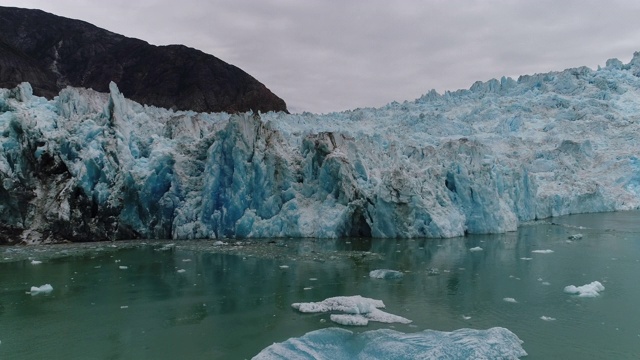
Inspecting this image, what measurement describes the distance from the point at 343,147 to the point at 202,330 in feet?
42.4

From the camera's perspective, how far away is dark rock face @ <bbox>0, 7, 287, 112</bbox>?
62.2 meters

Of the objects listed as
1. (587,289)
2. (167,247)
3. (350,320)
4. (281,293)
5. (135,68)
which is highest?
(135,68)

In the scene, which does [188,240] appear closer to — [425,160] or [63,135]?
[63,135]

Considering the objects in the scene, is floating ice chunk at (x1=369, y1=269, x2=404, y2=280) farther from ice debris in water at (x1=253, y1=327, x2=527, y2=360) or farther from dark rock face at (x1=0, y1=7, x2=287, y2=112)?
dark rock face at (x1=0, y1=7, x2=287, y2=112)

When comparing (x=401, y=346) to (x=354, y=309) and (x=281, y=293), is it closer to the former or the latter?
(x=354, y=309)

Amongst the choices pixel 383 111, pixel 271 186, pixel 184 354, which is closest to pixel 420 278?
pixel 184 354

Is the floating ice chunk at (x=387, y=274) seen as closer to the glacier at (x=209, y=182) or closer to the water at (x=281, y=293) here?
the water at (x=281, y=293)

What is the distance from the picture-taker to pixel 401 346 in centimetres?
639

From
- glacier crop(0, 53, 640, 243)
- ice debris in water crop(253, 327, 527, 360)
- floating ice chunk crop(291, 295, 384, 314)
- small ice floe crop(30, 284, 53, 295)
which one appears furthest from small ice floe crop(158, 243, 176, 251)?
ice debris in water crop(253, 327, 527, 360)

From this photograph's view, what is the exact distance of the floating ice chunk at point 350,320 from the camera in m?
7.66

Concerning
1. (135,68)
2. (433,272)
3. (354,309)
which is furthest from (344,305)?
(135,68)

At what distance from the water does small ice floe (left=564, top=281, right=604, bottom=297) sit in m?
0.24

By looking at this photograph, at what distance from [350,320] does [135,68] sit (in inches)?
2623

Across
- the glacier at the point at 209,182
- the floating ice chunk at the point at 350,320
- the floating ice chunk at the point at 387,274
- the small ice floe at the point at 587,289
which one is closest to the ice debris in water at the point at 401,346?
the floating ice chunk at the point at 350,320
